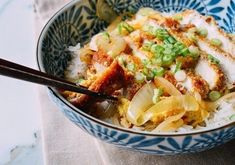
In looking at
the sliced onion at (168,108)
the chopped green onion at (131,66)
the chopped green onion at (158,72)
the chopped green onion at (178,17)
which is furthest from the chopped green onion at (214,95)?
the chopped green onion at (178,17)

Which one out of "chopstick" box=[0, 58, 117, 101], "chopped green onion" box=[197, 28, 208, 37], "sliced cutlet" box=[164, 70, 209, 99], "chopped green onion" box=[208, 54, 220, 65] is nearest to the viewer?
"chopstick" box=[0, 58, 117, 101]

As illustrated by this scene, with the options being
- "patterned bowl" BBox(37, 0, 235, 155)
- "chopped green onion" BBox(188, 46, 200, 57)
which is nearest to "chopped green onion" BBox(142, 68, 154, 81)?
"chopped green onion" BBox(188, 46, 200, 57)

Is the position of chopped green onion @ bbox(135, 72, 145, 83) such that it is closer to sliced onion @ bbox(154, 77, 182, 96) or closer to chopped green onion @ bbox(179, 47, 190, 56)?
sliced onion @ bbox(154, 77, 182, 96)

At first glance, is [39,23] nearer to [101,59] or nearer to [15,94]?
[15,94]

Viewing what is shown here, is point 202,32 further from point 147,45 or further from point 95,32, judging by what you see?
point 95,32

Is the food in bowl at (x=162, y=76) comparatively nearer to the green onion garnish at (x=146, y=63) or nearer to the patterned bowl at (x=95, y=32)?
the green onion garnish at (x=146, y=63)

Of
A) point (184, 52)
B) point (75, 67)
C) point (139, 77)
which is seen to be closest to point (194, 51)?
point (184, 52)
